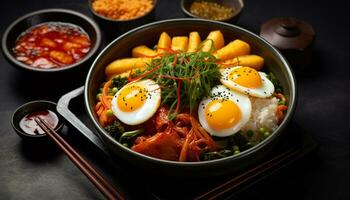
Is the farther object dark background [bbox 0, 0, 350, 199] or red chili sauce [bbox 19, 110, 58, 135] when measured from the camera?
red chili sauce [bbox 19, 110, 58, 135]

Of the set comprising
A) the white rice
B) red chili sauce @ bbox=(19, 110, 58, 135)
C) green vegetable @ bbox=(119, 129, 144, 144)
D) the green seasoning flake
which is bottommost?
red chili sauce @ bbox=(19, 110, 58, 135)

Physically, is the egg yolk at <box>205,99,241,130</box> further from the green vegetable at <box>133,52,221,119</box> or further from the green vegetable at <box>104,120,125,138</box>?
the green vegetable at <box>104,120,125,138</box>

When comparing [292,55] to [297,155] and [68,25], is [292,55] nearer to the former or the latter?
[297,155]

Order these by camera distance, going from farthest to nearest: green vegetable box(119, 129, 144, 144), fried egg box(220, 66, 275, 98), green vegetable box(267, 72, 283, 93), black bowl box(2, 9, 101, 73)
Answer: black bowl box(2, 9, 101, 73), green vegetable box(267, 72, 283, 93), fried egg box(220, 66, 275, 98), green vegetable box(119, 129, 144, 144)

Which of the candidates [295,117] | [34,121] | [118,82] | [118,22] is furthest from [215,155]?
[118,22]

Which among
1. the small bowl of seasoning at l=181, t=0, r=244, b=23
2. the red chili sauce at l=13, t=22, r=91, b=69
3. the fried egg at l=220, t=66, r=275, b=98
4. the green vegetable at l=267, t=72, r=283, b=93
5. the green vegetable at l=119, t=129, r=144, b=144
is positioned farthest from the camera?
the small bowl of seasoning at l=181, t=0, r=244, b=23

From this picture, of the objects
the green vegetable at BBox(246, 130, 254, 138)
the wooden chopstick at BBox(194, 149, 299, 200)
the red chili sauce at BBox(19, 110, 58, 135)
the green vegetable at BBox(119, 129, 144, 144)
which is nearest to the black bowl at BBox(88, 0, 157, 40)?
the red chili sauce at BBox(19, 110, 58, 135)
